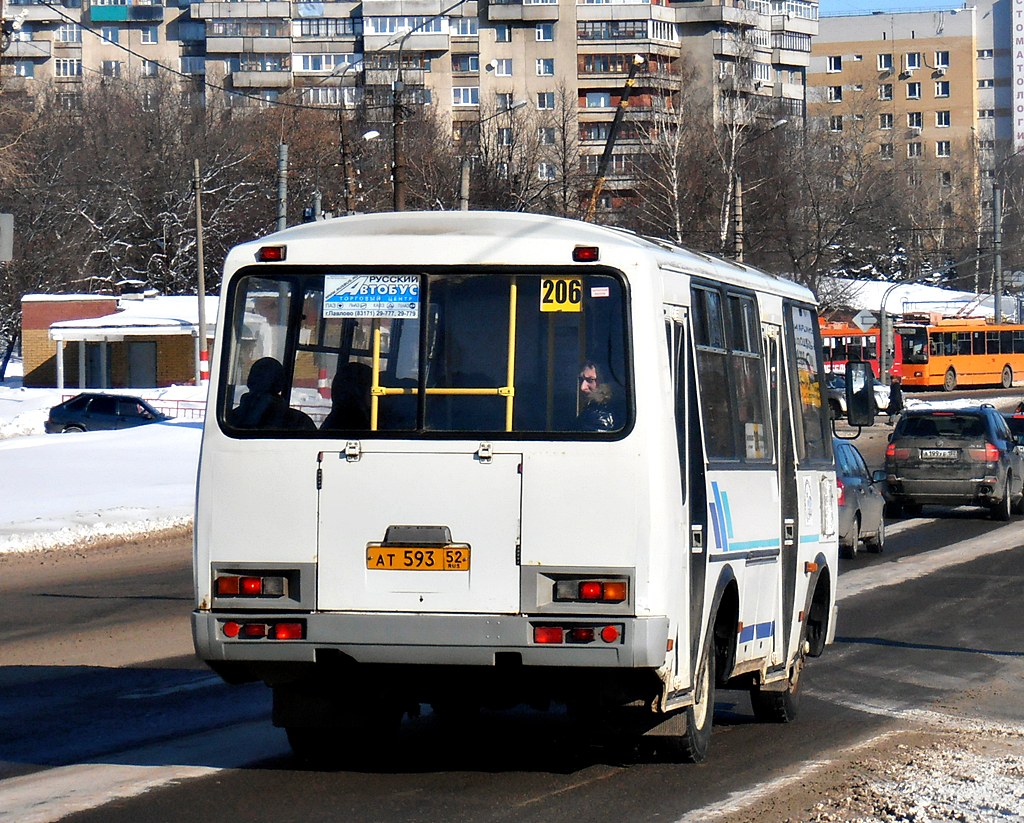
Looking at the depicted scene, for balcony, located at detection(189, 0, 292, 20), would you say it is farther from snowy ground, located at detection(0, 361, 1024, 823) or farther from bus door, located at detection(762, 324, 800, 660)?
bus door, located at detection(762, 324, 800, 660)

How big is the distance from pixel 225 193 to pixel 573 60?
3868 centimetres

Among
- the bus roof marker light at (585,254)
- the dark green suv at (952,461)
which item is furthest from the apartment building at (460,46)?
the bus roof marker light at (585,254)

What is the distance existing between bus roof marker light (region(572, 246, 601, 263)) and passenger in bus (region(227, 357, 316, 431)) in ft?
4.37

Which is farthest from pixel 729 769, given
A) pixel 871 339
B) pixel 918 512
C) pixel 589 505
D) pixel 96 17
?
pixel 96 17

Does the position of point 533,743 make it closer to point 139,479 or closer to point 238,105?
point 139,479

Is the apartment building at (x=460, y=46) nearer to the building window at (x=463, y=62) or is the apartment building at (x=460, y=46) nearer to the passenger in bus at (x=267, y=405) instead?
the building window at (x=463, y=62)

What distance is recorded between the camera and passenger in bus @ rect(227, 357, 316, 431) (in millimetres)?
7262

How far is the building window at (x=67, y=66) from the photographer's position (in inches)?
4547

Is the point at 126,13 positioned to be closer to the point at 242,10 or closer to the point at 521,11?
the point at 242,10

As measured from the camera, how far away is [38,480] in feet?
90.4

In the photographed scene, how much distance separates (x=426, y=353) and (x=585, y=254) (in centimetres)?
80

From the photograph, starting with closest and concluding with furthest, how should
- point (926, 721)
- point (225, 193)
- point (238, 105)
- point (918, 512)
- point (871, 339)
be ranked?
point (926, 721) < point (918, 512) < point (871, 339) < point (225, 193) < point (238, 105)

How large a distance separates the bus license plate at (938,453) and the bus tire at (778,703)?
17.0 meters

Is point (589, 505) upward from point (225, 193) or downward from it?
downward
